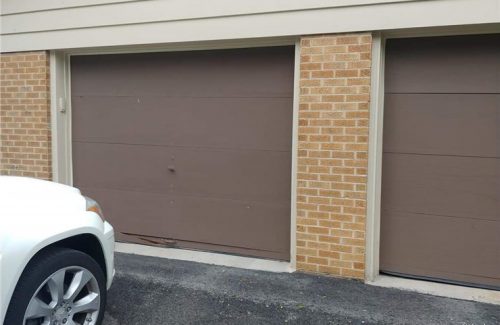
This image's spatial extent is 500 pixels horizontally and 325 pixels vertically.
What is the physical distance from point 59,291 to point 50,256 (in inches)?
8.6

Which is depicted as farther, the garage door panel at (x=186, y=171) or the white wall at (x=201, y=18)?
the garage door panel at (x=186, y=171)

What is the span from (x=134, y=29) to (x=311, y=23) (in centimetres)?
200

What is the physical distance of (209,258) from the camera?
510cm

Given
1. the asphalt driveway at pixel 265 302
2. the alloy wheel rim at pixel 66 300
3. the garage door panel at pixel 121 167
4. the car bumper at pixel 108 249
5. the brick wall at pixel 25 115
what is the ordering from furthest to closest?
the brick wall at pixel 25 115 → the garage door panel at pixel 121 167 → the asphalt driveway at pixel 265 302 → the car bumper at pixel 108 249 → the alloy wheel rim at pixel 66 300

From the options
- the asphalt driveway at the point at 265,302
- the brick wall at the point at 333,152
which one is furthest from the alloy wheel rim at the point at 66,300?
the brick wall at the point at 333,152

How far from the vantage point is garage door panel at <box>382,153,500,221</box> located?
421 cm

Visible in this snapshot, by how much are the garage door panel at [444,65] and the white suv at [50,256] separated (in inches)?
116

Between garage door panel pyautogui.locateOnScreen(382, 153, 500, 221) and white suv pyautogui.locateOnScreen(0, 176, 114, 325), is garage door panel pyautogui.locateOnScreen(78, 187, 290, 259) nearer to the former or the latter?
garage door panel pyautogui.locateOnScreen(382, 153, 500, 221)

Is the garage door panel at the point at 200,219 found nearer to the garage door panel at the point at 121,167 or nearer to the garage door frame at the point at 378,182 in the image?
the garage door panel at the point at 121,167

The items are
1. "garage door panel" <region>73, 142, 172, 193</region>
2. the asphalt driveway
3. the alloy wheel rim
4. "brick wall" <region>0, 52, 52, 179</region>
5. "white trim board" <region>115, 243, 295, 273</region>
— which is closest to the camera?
the alloy wheel rim

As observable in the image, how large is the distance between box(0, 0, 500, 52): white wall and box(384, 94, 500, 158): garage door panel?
69cm

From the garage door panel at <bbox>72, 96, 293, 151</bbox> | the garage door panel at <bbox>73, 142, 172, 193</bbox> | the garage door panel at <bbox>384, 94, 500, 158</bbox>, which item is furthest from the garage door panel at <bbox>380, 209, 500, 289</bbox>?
the garage door panel at <bbox>73, 142, 172, 193</bbox>

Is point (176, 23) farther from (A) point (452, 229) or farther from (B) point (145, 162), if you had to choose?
(A) point (452, 229)

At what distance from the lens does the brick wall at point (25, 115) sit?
570 centimetres
